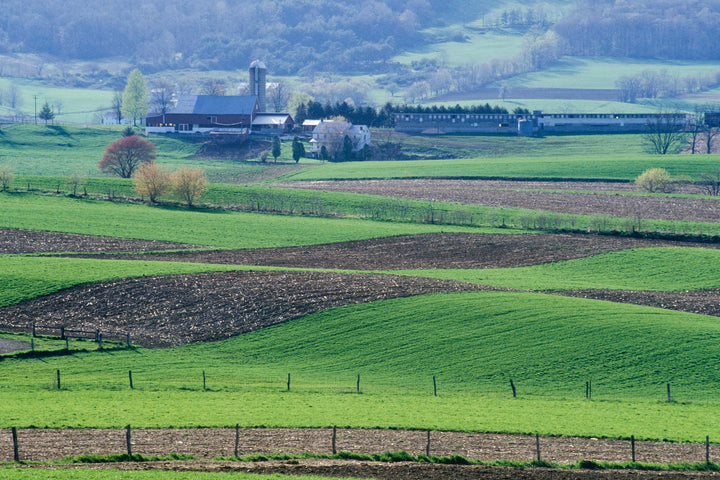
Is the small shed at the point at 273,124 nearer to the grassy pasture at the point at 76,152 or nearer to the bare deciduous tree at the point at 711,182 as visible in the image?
the grassy pasture at the point at 76,152

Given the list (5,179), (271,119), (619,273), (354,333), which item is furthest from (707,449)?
(271,119)

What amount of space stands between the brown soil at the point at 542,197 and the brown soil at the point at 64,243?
40434mm

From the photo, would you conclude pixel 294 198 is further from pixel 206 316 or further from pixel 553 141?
pixel 553 141

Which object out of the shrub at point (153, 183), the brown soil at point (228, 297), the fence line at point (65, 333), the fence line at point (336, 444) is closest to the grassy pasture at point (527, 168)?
the shrub at point (153, 183)

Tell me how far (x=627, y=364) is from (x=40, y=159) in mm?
121479

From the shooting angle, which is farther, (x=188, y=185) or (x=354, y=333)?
(x=188, y=185)

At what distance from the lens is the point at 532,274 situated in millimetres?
67500

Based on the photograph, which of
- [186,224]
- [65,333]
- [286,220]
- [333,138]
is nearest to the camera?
[65,333]

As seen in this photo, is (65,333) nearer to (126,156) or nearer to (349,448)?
(349,448)

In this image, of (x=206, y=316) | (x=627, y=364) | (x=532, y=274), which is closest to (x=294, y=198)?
(x=532, y=274)

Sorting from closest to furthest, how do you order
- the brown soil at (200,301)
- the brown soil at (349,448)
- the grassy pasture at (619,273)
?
the brown soil at (349,448) → the brown soil at (200,301) → the grassy pasture at (619,273)

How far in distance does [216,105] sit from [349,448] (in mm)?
154734

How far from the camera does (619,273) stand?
67.8 m

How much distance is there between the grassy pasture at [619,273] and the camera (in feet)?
208
